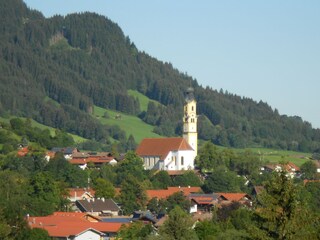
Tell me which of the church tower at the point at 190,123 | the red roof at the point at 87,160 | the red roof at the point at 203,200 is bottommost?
the red roof at the point at 203,200

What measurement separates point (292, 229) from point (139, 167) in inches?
3385

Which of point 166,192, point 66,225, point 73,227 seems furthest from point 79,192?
point 73,227

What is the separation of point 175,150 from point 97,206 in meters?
40.9

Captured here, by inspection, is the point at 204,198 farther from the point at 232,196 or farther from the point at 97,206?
the point at 97,206

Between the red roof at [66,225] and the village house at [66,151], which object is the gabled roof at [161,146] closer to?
the village house at [66,151]

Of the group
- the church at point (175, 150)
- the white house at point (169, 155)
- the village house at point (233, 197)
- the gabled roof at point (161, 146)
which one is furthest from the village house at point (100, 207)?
the gabled roof at point (161, 146)

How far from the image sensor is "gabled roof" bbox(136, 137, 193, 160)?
13400cm

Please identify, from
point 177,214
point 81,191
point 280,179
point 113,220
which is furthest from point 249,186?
point 280,179

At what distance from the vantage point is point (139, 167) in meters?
118

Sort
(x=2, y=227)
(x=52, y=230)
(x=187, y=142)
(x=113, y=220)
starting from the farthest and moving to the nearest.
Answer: (x=187, y=142) → (x=113, y=220) → (x=52, y=230) → (x=2, y=227)

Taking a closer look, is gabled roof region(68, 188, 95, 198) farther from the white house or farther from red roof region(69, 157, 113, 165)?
the white house

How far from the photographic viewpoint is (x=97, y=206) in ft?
307

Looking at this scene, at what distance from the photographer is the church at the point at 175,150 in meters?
133

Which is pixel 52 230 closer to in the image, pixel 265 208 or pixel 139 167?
pixel 265 208
